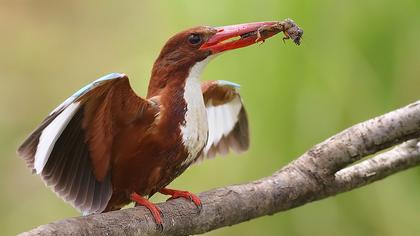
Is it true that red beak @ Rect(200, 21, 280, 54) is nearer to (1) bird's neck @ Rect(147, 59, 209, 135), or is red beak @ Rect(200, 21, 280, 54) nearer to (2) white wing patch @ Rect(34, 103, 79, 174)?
(1) bird's neck @ Rect(147, 59, 209, 135)

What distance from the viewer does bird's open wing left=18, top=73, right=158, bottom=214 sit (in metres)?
2.09

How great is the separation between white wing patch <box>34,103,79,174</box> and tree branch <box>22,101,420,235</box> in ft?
0.76

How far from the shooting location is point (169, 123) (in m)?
2.30

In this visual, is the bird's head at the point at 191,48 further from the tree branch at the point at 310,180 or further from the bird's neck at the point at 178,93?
the tree branch at the point at 310,180

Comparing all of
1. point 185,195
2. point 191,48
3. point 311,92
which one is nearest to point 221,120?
point 311,92

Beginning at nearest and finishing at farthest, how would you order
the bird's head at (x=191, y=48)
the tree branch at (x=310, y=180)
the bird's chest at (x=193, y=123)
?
the tree branch at (x=310, y=180)
the bird's chest at (x=193, y=123)
the bird's head at (x=191, y=48)

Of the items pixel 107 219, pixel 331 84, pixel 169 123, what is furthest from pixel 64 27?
pixel 107 219

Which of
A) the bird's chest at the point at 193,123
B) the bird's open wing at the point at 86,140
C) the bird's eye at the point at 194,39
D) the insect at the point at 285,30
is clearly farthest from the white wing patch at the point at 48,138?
the insect at the point at 285,30

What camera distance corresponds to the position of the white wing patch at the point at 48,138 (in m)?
2.06

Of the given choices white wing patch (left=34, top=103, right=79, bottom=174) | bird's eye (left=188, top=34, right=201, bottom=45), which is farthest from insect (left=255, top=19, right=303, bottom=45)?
white wing patch (left=34, top=103, right=79, bottom=174)

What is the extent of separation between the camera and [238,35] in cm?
240

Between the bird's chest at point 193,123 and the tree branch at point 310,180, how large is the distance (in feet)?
0.45

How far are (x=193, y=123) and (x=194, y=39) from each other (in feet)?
0.88

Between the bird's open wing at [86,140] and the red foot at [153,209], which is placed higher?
the bird's open wing at [86,140]
